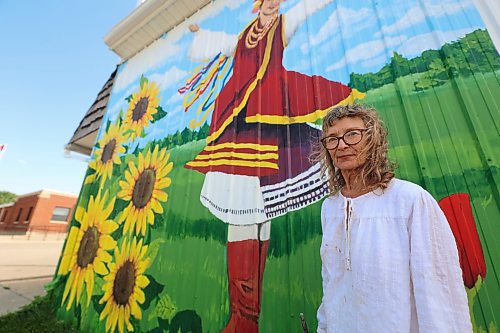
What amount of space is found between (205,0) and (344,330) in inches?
211

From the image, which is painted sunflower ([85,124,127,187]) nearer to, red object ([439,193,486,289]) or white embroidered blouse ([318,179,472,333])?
white embroidered blouse ([318,179,472,333])

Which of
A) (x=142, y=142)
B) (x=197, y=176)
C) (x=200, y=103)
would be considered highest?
(x=200, y=103)

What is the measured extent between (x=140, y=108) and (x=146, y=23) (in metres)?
2.12

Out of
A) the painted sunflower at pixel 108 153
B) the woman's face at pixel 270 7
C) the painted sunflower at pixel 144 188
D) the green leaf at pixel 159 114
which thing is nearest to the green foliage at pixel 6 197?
the painted sunflower at pixel 108 153

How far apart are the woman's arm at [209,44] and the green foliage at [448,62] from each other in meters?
2.27

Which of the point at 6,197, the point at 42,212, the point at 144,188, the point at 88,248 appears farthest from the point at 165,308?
the point at 6,197

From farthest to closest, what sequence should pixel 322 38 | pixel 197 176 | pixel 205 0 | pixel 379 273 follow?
pixel 205 0, pixel 197 176, pixel 322 38, pixel 379 273

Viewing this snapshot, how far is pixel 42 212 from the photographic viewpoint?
Result: 72.8 ft

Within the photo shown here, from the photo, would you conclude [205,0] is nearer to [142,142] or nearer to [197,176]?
[142,142]

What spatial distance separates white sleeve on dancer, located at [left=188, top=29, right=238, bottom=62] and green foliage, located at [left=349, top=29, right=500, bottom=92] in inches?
89.5

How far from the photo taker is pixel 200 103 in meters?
3.56

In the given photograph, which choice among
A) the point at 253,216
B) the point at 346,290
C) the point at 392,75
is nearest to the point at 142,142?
the point at 253,216

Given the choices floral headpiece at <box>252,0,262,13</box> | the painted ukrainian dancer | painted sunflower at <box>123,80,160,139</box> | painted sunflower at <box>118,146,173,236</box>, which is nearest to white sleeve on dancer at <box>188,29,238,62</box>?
the painted ukrainian dancer

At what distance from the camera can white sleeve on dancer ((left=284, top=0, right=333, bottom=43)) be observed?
283cm
